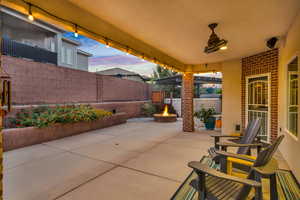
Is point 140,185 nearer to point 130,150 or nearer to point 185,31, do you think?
point 130,150

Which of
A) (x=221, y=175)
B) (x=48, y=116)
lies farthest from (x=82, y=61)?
(x=221, y=175)

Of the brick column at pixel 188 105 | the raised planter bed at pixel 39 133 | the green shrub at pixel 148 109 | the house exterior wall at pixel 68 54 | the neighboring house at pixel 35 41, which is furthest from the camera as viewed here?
the green shrub at pixel 148 109

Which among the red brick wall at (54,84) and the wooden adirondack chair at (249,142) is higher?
the red brick wall at (54,84)

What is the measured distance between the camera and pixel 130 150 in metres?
4.05

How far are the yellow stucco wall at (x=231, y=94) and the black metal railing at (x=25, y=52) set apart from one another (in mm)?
8787

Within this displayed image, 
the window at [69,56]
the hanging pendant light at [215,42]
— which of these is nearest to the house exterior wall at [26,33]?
the window at [69,56]

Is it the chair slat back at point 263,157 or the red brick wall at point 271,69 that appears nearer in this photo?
the chair slat back at point 263,157

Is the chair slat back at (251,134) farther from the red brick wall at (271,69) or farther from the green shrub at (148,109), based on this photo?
the green shrub at (148,109)

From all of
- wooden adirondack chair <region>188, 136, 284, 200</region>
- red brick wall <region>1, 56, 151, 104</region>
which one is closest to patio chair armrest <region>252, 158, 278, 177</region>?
wooden adirondack chair <region>188, 136, 284, 200</region>

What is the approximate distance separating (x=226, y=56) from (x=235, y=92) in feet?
4.43

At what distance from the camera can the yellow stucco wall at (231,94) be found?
5447 millimetres

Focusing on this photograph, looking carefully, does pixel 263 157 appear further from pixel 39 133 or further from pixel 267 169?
pixel 39 133

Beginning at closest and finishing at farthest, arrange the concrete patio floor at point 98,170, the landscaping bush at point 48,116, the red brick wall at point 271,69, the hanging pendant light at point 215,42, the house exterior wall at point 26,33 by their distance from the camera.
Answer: the concrete patio floor at point 98,170
the hanging pendant light at point 215,42
the red brick wall at point 271,69
the landscaping bush at point 48,116
the house exterior wall at point 26,33

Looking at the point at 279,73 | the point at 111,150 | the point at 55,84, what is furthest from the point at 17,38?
the point at 279,73
